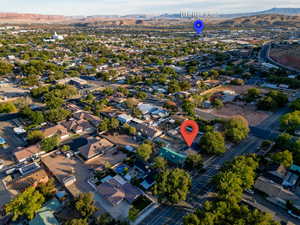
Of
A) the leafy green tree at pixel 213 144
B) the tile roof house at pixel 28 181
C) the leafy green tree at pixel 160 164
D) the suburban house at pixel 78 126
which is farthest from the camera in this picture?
the suburban house at pixel 78 126

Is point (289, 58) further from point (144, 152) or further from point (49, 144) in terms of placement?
point (49, 144)

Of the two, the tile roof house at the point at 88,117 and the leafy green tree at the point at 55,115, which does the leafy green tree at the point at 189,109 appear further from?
the leafy green tree at the point at 55,115

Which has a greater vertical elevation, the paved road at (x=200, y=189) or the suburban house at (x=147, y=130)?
the suburban house at (x=147, y=130)

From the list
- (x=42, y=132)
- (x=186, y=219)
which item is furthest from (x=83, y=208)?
(x=42, y=132)

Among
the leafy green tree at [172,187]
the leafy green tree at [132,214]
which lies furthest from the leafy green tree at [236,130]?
the leafy green tree at [132,214]

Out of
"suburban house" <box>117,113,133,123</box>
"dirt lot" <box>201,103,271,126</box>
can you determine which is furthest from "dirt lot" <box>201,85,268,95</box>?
"suburban house" <box>117,113,133,123</box>

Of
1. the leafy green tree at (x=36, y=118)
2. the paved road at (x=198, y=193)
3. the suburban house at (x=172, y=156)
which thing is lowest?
the paved road at (x=198, y=193)

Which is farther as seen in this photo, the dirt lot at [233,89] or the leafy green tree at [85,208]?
the dirt lot at [233,89]

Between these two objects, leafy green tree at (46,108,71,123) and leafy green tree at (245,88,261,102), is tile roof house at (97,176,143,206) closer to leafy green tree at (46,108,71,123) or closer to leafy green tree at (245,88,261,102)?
leafy green tree at (46,108,71,123)
